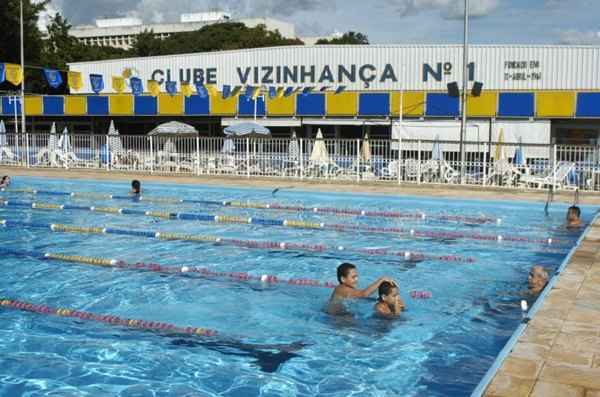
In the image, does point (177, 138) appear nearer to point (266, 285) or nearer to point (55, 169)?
point (55, 169)

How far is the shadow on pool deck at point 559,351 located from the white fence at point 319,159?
36.1 ft

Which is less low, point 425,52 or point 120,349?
point 425,52

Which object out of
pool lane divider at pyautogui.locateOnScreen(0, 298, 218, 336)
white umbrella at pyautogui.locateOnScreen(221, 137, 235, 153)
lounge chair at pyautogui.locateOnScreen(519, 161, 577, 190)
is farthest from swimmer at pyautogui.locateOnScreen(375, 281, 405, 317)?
white umbrella at pyautogui.locateOnScreen(221, 137, 235, 153)

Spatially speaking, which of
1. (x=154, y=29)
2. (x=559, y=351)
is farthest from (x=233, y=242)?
(x=154, y=29)

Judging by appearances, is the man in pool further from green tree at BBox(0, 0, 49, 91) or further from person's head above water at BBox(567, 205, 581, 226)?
green tree at BBox(0, 0, 49, 91)

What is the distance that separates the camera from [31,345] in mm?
6551

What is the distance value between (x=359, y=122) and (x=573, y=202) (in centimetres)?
1512

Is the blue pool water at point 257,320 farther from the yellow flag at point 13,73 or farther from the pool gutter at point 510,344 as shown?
the yellow flag at point 13,73

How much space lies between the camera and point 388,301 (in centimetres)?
713

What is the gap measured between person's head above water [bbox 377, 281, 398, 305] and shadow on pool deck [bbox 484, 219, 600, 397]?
58.7 inches

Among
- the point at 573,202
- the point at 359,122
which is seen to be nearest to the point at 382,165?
the point at 573,202

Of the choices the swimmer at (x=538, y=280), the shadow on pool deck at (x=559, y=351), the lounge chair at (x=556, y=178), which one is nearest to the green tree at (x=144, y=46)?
Result: the lounge chair at (x=556, y=178)

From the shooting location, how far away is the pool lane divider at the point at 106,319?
6.66 meters

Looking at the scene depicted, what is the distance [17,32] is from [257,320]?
42.6m
